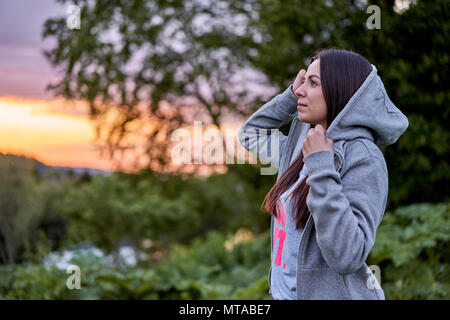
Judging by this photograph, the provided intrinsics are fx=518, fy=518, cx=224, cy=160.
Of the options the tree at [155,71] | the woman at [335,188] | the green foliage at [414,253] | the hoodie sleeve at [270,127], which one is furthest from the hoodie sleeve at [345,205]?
the tree at [155,71]

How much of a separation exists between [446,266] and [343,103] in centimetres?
426

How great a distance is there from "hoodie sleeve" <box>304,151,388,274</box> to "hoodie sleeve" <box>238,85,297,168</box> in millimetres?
680

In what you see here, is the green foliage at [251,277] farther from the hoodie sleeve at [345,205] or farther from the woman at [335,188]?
the hoodie sleeve at [345,205]

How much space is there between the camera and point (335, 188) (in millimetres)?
1571

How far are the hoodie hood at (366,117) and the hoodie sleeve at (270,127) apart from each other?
521 mm

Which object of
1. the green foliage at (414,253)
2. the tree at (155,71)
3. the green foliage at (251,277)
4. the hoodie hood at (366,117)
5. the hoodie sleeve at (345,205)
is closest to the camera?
the hoodie sleeve at (345,205)

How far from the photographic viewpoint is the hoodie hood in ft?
5.81

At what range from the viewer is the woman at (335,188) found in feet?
5.21

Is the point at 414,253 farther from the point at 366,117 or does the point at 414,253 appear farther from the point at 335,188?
the point at 335,188

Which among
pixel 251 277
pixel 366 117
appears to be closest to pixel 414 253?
pixel 251 277

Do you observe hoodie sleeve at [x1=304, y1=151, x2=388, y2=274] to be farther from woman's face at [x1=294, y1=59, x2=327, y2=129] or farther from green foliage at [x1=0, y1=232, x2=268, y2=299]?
green foliage at [x1=0, y1=232, x2=268, y2=299]

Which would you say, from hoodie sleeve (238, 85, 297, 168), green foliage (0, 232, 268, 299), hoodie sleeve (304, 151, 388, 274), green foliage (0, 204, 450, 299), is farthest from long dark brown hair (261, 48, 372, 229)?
green foliage (0, 232, 268, 299)
